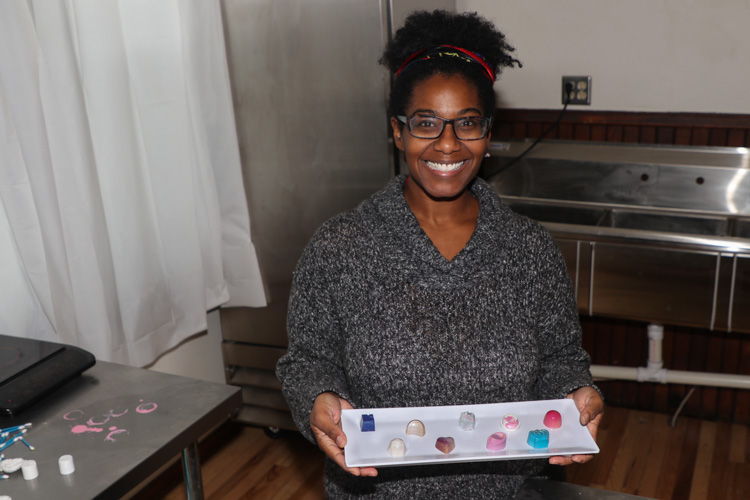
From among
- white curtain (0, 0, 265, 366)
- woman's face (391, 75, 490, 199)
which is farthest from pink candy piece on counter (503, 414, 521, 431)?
white curtain (0, 0, 265, 366)

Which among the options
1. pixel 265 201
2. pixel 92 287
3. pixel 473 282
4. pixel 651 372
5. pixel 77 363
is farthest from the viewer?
pixel 651 372

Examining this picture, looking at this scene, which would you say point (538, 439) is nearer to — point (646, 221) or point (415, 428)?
point (415, 428)

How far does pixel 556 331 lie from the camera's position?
1349 mm

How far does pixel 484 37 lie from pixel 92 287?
111 cm

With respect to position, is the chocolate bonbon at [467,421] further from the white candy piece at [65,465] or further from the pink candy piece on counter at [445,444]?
the white candy piece at [65,465]

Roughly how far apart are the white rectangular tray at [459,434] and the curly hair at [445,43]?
51 centimetres

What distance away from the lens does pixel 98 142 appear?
1906 mm

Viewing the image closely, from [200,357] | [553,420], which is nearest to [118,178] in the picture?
[200,357]

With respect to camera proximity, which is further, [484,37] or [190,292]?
[190,292]

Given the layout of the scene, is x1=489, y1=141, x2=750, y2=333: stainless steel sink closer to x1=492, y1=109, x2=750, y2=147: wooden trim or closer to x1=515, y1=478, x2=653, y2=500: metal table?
x1=492, y1=109, x2=750, y2=147: wooden trim

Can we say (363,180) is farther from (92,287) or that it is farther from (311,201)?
(92,287)

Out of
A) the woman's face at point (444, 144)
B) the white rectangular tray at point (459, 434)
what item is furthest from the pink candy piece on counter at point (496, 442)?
the woman's face at point (444, 144)

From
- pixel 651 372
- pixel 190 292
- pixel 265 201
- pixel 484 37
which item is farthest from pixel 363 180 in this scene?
pixel 651 372

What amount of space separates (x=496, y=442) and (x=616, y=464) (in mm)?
1466
